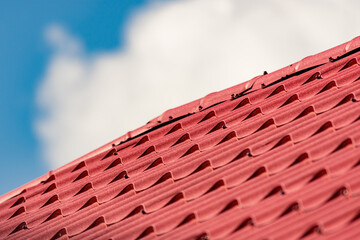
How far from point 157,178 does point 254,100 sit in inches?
43.1

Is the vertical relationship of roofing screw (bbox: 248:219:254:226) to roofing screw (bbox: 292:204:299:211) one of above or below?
above

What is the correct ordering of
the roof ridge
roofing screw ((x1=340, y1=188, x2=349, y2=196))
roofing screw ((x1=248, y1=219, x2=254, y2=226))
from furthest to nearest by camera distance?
the roof ridge
roofing screw ((x1=248, y1=219, x2=254, y2=226))
roofing screw ((x1=340, y1=188, x2=349, y2=196))

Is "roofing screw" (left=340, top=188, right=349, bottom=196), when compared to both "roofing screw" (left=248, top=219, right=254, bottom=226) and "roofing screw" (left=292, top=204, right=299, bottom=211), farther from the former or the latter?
"roofing screw" (left=248, top=219, right=254, bottom=226)

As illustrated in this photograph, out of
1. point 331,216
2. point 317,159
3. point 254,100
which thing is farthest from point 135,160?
point 331,216

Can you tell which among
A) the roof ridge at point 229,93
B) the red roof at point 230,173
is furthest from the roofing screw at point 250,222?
the roof ridge at point 229,93

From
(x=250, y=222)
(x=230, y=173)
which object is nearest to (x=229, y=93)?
(x=230, y=173)

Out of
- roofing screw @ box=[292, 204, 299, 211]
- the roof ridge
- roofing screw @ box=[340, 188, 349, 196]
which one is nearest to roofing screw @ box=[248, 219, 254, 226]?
roofing screw @ box=[292, 204, 299, 211]

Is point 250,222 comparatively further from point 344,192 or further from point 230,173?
point 230,173

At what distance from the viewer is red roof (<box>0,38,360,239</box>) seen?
10.4 feet

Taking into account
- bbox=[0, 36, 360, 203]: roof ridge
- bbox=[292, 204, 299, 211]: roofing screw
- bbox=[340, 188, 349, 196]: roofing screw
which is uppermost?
bbox=[0, 36, 360, 203]: roof ridge

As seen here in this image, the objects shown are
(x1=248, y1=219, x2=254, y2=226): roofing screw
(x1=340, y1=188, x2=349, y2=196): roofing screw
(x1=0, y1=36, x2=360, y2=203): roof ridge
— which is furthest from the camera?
(x1=0, y1=36, x2=360, y2=203): roof ridge

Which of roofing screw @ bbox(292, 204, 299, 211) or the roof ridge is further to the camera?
the roof ridge

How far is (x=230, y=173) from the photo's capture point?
12.6 ft

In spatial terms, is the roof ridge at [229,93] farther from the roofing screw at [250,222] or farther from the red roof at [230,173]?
the roofing screw at [250,222]
